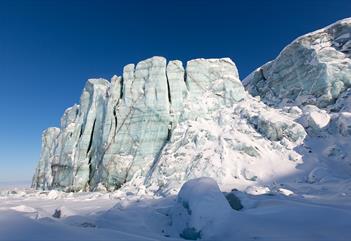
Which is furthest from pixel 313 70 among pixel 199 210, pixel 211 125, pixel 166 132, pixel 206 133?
pixel 199 210

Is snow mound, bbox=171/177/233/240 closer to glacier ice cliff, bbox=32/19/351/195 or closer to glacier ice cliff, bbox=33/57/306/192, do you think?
glacier ice cliff, bbox=32/19/351/195

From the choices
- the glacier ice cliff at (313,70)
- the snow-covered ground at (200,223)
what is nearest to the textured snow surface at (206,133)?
the glacier ice cliff at (313,70)

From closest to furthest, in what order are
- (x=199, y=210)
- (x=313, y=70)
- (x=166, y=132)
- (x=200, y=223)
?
(x=200, y=223), (x=199, y=210), (x=166, y=132), (x=313, y=70)

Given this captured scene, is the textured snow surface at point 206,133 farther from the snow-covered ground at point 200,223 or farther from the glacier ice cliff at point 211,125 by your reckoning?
the snow-covered ground at point 200,223

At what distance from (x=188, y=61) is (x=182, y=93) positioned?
4873 millimetres

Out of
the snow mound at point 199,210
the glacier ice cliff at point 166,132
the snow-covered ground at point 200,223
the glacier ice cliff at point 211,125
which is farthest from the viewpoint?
the glacier ice cliff at point 166,132

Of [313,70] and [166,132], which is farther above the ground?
[313,70]

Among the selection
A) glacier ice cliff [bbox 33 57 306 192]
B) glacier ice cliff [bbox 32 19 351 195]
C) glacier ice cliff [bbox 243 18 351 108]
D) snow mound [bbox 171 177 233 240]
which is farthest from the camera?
glacier ice cliff [bbox 243 18 351 108]

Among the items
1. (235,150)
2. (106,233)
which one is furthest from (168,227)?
(235,150)

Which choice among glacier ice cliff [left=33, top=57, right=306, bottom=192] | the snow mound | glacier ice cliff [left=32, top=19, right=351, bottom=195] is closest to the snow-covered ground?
the snow mound

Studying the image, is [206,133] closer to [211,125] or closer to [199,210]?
[211,125]

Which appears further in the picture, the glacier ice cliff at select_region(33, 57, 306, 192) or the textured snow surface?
the glacier ice cliff at select_region(33, 57, 306, 192)

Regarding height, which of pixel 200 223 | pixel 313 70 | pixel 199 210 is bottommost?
pixel 200 223

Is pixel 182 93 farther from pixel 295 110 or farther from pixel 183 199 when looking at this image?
pixel 183 199
